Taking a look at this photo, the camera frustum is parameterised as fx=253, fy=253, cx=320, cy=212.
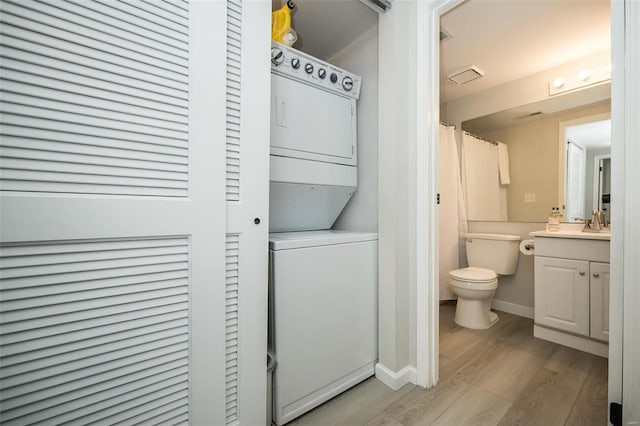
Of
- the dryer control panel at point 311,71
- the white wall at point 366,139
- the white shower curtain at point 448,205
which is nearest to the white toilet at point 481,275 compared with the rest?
the white shower curtain at point 448,205

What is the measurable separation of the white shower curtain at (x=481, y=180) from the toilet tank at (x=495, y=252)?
29 cm

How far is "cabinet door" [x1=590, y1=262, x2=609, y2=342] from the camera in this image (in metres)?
1.75

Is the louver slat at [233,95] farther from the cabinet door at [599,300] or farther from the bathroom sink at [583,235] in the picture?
the cabinet door at [599,300]

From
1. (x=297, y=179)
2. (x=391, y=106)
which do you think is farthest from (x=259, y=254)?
(x=391, y=106)

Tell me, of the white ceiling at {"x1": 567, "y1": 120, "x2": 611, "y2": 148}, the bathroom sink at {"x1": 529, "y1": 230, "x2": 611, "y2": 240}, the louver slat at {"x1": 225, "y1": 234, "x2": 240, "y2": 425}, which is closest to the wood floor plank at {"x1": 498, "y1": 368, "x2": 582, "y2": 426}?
the bathroom sink at {"x1": 529, "y1": 230, "x2": 611, "y2": 240}

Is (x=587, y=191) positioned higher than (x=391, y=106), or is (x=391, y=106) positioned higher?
(x=391, y=106)

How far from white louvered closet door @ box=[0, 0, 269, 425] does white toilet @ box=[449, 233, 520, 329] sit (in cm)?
194

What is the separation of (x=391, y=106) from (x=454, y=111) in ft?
6.45

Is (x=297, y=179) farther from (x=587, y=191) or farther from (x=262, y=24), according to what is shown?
(x=587, y=191)

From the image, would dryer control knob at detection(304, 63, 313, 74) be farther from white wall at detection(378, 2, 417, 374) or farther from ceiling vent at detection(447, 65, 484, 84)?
ceiling vent at detection(447, 65, 484, 84)

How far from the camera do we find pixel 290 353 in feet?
3.92

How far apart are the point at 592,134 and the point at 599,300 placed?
142 centimetres

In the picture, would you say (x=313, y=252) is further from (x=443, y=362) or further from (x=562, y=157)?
(x=562, y=157)

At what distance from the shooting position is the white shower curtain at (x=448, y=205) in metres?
2.58
